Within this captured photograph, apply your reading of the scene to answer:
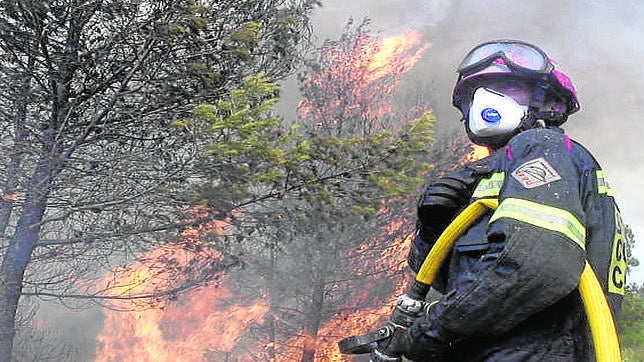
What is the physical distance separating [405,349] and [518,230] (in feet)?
1.76

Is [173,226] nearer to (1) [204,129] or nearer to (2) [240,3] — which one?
(1) [204,129]

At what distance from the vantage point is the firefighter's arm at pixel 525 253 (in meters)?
1.42

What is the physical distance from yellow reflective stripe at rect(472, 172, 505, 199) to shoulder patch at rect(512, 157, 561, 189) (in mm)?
79

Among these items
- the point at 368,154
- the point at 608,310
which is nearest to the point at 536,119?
the point at 608,310

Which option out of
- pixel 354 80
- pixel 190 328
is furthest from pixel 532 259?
pixel 190 328

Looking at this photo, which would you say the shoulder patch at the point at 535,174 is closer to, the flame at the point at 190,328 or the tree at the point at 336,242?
the tree at the point at 336,242

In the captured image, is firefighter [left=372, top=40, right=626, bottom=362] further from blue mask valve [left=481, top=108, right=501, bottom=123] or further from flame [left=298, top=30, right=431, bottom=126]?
flame [left=298, top=30, right=431, bottom=126]

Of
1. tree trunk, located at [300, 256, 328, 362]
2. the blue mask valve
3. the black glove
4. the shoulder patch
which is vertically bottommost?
the black glove

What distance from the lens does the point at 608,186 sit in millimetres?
1817

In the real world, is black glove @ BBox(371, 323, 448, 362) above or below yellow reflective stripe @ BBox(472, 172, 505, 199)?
below

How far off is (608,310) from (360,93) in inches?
465

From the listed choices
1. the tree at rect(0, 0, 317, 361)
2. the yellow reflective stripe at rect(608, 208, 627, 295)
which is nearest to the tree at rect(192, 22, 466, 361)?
the tree at rect(0, 0, 317, 361)

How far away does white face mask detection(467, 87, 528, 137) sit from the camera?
1.90 metres

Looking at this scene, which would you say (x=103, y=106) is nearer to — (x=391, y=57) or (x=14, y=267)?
(x=14, y=267)
